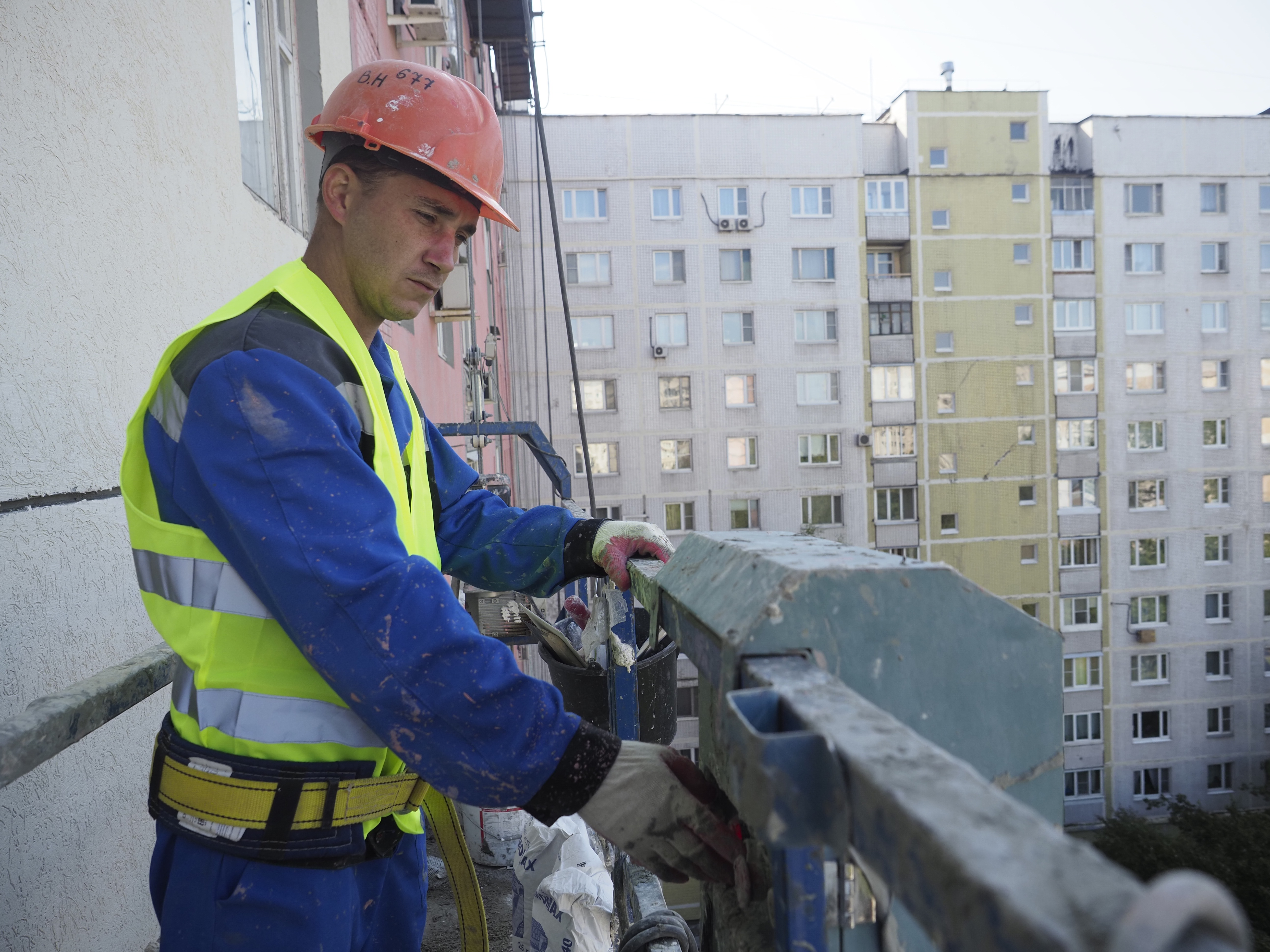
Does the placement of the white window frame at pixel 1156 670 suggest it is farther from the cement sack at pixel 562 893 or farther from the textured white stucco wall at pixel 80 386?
the textured white stucco wall at pixel 80 386

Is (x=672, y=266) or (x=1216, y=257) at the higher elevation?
(x=672, y=266)

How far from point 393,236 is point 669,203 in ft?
86.7

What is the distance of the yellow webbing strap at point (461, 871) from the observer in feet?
5.32

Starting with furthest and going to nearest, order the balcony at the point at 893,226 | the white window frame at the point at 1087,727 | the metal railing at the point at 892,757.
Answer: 1. the white window frame at the point at 1087,727
2. the balcony at the point at 893,226
3. the metal railing at the point at 892,757

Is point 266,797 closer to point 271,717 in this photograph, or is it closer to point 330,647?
point 271,717

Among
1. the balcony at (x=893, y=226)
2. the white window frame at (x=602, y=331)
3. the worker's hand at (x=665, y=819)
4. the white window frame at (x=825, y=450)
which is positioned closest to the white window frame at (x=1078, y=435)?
the white window frame at (x=825, y=450)

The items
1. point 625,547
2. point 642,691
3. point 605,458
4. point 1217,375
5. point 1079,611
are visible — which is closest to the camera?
point 625,547

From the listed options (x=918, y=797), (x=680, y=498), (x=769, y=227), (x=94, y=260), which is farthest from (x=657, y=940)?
(x=769, y=227)

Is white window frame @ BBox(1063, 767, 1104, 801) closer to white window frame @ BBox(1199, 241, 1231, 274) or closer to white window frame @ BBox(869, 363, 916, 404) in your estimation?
white window frame @ BBox(869, 363, 916, 404)

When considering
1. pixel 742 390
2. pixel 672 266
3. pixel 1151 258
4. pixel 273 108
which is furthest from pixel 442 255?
pixel 1151 258

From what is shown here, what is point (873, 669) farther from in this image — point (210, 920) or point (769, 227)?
point (769, 227)

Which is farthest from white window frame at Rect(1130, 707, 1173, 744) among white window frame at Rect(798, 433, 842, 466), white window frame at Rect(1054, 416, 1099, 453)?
white window frame at Rect(798, 433, 842, 466)

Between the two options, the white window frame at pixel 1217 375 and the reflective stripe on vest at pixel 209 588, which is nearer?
the reflective stripe on vest at pixel 209 588

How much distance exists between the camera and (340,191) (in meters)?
1.67
